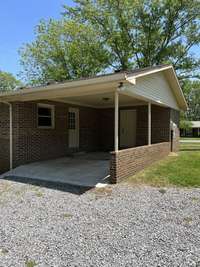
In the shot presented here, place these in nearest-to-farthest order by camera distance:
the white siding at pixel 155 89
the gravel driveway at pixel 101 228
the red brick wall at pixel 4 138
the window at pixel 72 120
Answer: the gravel driveway at pixel 101 228
the white siding at pixel 155 89
the red brick wall at pixel 4 138
the window at pixel 72 120

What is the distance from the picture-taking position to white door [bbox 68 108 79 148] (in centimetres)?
1173

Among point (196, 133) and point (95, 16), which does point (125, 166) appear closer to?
point (95, 16)

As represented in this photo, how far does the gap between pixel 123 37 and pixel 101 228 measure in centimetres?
2060

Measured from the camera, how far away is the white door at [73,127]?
1173cm

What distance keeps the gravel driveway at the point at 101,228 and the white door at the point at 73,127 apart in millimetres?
5807

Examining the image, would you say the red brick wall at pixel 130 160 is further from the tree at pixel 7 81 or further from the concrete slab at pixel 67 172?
the tree at pixel 7 81

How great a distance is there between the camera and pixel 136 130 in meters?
12.7

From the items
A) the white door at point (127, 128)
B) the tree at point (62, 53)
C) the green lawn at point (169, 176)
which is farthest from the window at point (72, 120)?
the tree at point (62, 53)

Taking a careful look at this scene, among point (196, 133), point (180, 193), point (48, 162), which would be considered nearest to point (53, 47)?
point (48, 162)

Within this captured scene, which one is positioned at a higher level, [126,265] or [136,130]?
[136,130]

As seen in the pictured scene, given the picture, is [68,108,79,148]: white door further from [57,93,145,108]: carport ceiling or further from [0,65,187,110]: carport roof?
[0,65,187,110]: carport roof

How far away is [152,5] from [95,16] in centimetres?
526

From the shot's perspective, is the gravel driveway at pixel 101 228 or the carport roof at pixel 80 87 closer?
the gravel driveway at pixel 101 228

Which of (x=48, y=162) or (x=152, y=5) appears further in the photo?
(x=152, y=5)
